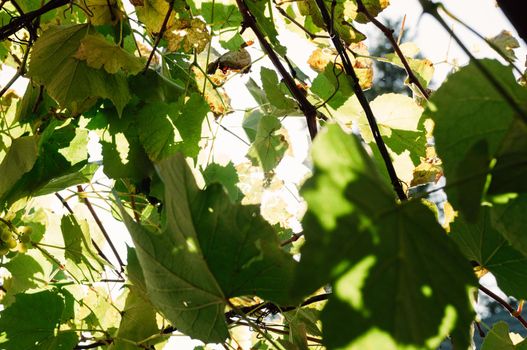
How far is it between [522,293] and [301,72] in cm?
66

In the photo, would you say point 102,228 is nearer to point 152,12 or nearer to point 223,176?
point 223,176

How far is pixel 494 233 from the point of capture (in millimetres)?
661

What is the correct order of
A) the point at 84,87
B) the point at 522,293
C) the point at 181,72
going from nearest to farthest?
1. the point at 522,293
2. the point at 84,87
3. the point at 181,72

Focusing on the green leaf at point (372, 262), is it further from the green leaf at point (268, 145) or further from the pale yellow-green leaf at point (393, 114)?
the green leaf at point (268, 145)

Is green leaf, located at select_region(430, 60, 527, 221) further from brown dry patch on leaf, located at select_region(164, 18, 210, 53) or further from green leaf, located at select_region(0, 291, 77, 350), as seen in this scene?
green leaf, located at select_region(0, 291, 77, 350)

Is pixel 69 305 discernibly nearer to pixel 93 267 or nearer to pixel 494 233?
pixel 93 267

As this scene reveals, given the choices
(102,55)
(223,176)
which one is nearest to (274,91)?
(223,176)

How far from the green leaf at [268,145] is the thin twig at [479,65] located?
670mm

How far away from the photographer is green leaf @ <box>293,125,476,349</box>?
31cm

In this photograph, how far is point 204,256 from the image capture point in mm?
510

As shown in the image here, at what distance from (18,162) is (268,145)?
428 mm

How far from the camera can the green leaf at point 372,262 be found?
1.03 ft

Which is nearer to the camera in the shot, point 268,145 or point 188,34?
point 188,34

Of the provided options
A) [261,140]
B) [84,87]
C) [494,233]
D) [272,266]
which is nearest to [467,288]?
[272,266]
